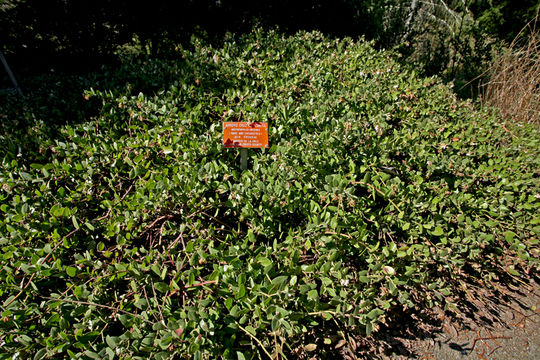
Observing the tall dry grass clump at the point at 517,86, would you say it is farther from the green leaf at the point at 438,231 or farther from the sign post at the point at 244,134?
the sign post at the point at 244,134

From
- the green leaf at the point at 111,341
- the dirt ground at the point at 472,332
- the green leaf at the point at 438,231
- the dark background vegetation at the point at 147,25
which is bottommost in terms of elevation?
the dirt ground at the point at 472,332

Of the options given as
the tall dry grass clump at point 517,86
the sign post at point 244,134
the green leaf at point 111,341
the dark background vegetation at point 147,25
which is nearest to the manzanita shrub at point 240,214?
the green leaf at point 111,341

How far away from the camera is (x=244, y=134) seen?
1.93 meters

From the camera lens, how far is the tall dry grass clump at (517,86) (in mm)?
3811

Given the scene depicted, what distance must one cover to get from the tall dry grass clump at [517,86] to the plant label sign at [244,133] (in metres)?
3.55

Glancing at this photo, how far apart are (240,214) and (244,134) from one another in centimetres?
55

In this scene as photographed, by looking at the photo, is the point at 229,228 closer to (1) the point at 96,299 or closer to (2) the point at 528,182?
(1) the point at 96,299

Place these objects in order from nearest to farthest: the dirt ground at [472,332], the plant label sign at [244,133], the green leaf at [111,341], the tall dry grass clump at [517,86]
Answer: the green leaf at [111,341] → the dirt ground at [472,332] → the plant label sign at [244,133] → the tall dry grass clump at [517,86]

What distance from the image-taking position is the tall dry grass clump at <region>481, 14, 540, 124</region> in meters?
3.81

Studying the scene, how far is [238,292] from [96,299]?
674mm

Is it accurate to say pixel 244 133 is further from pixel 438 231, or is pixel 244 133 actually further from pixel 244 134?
pixel 438 231

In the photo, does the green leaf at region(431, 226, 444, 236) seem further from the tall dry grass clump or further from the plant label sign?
the tall dry grass clump

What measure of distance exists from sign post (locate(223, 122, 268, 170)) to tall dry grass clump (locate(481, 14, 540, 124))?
11.6 feet

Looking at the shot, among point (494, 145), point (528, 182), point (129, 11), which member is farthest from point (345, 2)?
point (528, 182)
